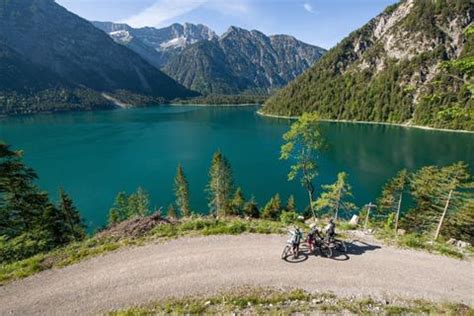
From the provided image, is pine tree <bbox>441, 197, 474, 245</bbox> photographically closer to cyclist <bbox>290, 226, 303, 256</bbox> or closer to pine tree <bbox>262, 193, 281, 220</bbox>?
pine tree <bbox>262, 193, 281, 220</bbox>

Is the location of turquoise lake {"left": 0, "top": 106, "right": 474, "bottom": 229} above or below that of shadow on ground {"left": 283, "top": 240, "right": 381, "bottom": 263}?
below

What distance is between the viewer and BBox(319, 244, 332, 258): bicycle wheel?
16.3 meters

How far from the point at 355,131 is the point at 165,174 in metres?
125

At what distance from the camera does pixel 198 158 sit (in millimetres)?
111875

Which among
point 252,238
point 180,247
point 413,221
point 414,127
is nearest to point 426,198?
point 413,221

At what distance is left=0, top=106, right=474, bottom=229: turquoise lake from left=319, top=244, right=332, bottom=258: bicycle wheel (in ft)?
99.3

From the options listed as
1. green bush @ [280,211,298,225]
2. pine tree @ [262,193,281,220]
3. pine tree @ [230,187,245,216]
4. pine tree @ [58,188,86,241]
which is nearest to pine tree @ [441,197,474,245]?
pine tree @ [262,193,281,220]

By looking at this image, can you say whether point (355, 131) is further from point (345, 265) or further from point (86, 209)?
point (345, 265)

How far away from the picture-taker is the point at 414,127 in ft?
611

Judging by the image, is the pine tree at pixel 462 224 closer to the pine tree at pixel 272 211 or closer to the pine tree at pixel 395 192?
the pine tree at pixel 395 192

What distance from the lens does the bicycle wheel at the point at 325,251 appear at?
16.3m

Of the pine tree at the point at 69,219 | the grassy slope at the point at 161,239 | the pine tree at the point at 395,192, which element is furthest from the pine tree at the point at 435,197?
the pine tree at the point at 69,219

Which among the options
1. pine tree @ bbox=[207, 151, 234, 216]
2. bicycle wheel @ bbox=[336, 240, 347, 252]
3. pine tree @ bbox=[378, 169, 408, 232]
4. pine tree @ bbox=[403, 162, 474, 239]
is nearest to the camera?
bicycle wheel @ bbox=[336, 240, 347, 252]

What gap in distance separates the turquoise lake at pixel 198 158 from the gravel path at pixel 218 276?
102 ft
